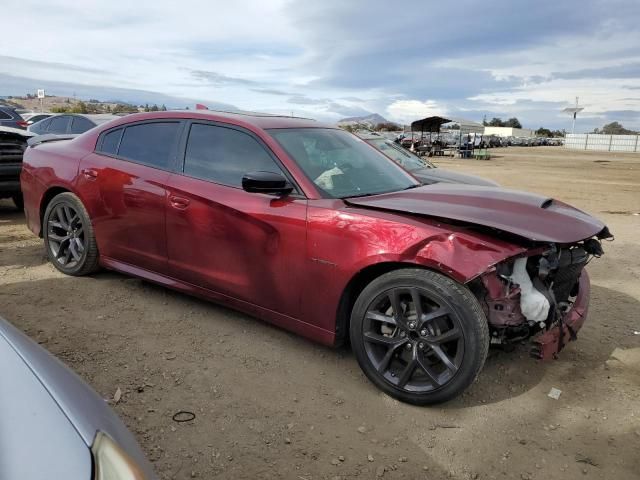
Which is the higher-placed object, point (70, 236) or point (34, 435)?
point (34, 435)

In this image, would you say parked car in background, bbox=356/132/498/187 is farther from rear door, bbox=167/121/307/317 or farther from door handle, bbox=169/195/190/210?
door handle, bbox=169/195/190/210

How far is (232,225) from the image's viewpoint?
11.7 feet

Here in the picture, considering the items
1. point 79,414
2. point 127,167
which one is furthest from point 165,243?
point 79,414

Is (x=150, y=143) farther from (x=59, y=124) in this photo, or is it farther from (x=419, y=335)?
(x=59, y=124)

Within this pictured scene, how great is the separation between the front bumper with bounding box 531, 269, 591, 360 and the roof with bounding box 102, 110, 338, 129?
2.27 m

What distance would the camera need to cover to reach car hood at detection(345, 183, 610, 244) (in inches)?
114

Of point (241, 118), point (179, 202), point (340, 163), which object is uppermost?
point (241, 118)

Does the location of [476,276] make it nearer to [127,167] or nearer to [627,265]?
[127,167]

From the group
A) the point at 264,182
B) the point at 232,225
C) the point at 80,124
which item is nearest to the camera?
the point at 264,182

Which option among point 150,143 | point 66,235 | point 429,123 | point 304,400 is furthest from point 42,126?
point 429,123

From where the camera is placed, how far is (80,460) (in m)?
1.22

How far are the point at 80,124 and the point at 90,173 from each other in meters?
7.94

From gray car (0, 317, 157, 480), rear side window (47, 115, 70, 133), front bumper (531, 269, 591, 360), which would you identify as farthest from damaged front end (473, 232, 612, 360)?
rear side window (47, 115, 70, 133)

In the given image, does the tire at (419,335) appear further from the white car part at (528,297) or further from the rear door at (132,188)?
the rear door at (132,188)
